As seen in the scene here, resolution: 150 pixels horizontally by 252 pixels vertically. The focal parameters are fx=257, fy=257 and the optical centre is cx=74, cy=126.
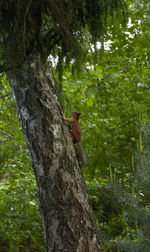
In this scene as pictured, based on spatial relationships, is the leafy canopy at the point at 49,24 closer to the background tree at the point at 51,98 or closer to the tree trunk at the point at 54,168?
the background tree at the point at 51,98

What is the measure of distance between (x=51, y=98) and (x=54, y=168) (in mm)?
624

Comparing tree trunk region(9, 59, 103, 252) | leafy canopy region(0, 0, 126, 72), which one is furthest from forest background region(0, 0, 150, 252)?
leafy canopy region(0, 0, 126, 72)

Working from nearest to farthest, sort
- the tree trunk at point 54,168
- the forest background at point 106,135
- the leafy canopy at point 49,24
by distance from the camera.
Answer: the leafy canopy at point 49,24 → the tree trunk at point 54,168 → the forest background at point 106,135

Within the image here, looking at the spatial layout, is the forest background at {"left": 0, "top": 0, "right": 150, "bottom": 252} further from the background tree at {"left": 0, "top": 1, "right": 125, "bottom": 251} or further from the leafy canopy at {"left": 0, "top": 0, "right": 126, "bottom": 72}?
the leafy canopy at {"left": 0, "top": 0, "right": 126, "bottom": 72}

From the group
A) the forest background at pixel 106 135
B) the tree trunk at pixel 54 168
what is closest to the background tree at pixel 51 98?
the tree trunk at pixel 54 168

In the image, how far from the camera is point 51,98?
228 centimetres

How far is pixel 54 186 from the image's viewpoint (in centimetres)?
204

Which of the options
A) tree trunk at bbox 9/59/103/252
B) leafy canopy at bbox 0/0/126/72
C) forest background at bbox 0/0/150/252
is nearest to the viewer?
leafy canopy at bbox 0/0/126/72

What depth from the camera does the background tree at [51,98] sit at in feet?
4.23

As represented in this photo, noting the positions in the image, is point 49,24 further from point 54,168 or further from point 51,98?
point 54,168

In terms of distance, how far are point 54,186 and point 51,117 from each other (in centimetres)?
58

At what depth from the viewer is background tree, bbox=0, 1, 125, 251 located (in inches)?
50.8

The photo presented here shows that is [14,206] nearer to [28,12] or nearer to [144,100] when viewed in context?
[144,100]

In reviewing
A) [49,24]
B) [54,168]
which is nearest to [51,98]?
A: [54,168]
